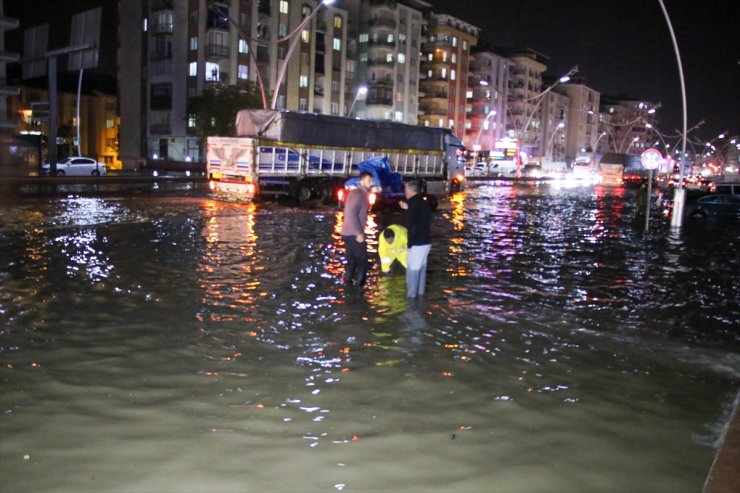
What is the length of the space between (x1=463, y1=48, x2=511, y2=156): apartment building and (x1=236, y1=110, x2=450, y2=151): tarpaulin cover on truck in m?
77.8

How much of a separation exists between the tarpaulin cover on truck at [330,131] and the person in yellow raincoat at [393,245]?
1736 centimetres

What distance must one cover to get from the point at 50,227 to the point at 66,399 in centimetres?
1376

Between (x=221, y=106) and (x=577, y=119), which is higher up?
(x=577, y=119)

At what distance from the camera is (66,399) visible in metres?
5.93

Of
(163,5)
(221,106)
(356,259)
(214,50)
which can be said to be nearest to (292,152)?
(356,259)

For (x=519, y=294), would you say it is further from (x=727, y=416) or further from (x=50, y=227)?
(x=50, y=227)

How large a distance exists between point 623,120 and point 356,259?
179 m

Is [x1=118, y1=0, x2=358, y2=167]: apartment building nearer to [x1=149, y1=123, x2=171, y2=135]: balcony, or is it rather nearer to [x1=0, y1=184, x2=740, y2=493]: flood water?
[x1=149, y1=123, x2=171, y2=135]: balcony

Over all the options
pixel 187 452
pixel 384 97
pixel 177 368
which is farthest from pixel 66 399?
pixel 384 97

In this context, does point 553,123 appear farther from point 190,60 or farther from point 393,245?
point 393,245

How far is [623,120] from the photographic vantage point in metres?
175

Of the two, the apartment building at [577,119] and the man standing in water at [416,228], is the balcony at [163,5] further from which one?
the apartment building at [577,119]

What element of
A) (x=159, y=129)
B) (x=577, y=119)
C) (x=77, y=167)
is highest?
(x=577, y=119)

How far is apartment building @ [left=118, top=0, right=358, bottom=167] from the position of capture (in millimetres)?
68688
